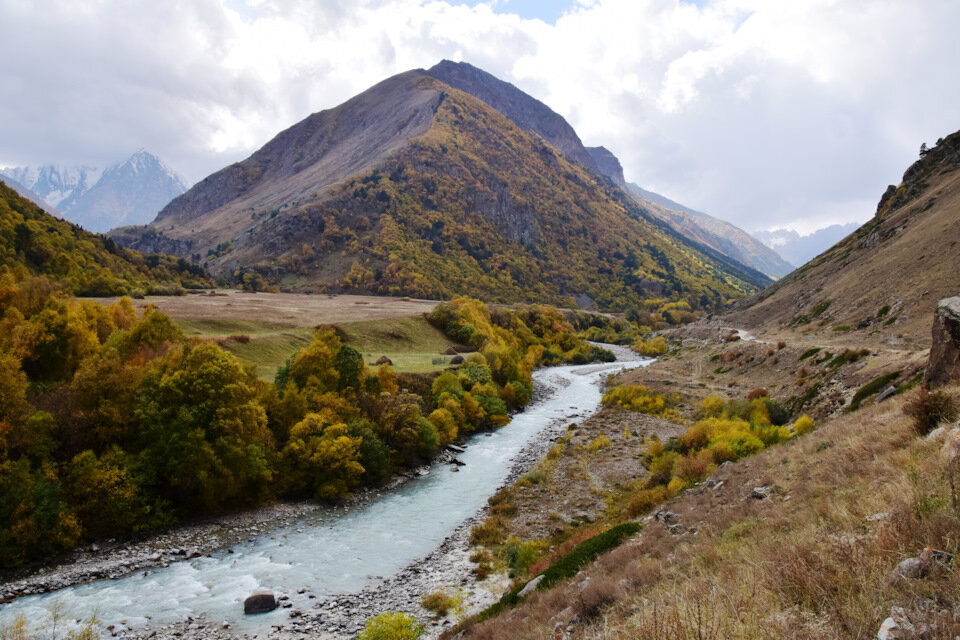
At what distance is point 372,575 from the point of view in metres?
21.7

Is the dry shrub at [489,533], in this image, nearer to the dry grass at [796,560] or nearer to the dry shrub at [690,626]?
the dry grass at [796,560]

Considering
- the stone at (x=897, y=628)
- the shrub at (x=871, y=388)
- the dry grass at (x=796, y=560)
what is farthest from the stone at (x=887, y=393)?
the stone at (x=897, y=628)

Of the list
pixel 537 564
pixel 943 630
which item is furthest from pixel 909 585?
pixel 537 564

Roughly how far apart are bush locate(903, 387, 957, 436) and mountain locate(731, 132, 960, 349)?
30.3m

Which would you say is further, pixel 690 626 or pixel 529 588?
pixel 529 588

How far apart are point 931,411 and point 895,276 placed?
56300 millimetres

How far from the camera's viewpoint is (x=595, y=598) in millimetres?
10578

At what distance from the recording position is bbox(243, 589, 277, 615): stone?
18.7 meters

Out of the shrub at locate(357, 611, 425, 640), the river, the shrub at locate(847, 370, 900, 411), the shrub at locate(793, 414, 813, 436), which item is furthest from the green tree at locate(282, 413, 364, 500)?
the shrub at locate(847, 370, 900, 411)

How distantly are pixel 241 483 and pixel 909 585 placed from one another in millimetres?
30679

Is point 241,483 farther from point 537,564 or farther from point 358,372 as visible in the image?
point 537,564

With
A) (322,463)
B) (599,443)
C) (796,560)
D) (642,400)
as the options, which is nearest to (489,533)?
(322,463)

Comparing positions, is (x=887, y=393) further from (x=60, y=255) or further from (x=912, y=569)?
(x=60, y=255)

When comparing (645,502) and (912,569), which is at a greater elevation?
(912,569)
